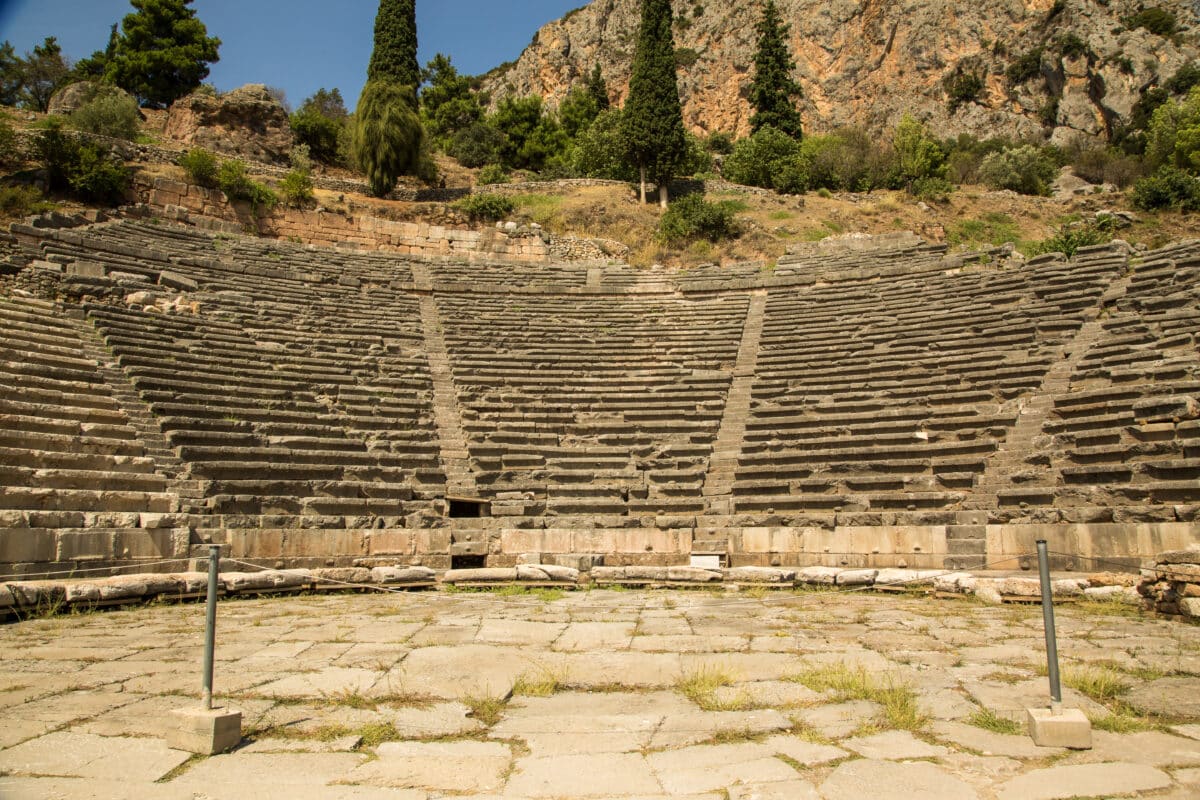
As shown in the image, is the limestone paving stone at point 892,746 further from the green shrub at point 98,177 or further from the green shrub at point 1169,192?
the green shrub at point 1169,192

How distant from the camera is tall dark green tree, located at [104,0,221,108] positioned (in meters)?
32.6

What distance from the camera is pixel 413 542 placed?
10.9 metres

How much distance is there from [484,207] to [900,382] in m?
15.8

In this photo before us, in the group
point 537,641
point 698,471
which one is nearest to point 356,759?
point 537,641

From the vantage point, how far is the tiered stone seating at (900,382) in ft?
36.3

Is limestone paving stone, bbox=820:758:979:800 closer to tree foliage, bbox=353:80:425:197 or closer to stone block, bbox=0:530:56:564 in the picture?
stone block, bbox=0:530:56:564

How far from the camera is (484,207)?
81.7 ft

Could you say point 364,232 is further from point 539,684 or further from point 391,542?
point 539,684

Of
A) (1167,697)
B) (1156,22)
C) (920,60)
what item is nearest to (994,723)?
(1167,697)

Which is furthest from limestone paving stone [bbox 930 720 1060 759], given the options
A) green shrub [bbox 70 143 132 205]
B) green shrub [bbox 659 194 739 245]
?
green shrub [bbox 70 143 132 205]

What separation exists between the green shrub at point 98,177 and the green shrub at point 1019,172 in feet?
98.9

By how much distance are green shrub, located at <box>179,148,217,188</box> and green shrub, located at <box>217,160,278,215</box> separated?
0.19 meters

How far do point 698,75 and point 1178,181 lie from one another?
40.4 m

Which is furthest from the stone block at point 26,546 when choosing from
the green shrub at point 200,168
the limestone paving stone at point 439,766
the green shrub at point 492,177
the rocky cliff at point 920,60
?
the rocky cliff at point 920,60
